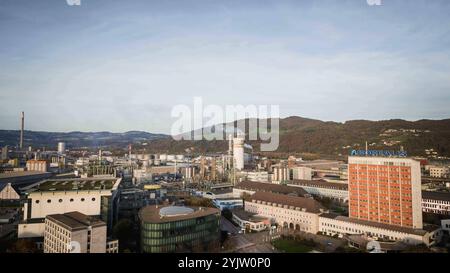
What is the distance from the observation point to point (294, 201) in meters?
11.1

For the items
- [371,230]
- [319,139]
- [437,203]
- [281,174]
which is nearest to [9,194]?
[281,174]

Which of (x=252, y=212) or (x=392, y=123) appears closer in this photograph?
(x=252, y=212)

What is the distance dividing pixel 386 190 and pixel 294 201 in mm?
3166

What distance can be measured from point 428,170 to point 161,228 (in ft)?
66.5

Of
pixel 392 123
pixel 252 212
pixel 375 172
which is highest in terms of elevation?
pixel 392 123

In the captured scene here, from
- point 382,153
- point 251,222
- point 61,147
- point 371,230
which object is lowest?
point 251,222

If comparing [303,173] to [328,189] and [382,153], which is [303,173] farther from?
[382,153]

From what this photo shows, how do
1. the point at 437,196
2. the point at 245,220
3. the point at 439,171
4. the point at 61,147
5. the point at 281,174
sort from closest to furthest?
1. the point at 245,220
2. the point at 437,196
3. the point at 439,171
4. the point at 281,174
5. the point at 61,147

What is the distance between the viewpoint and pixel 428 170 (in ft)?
65.9

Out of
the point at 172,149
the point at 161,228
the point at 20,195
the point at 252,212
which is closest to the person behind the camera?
the point at 161,228
